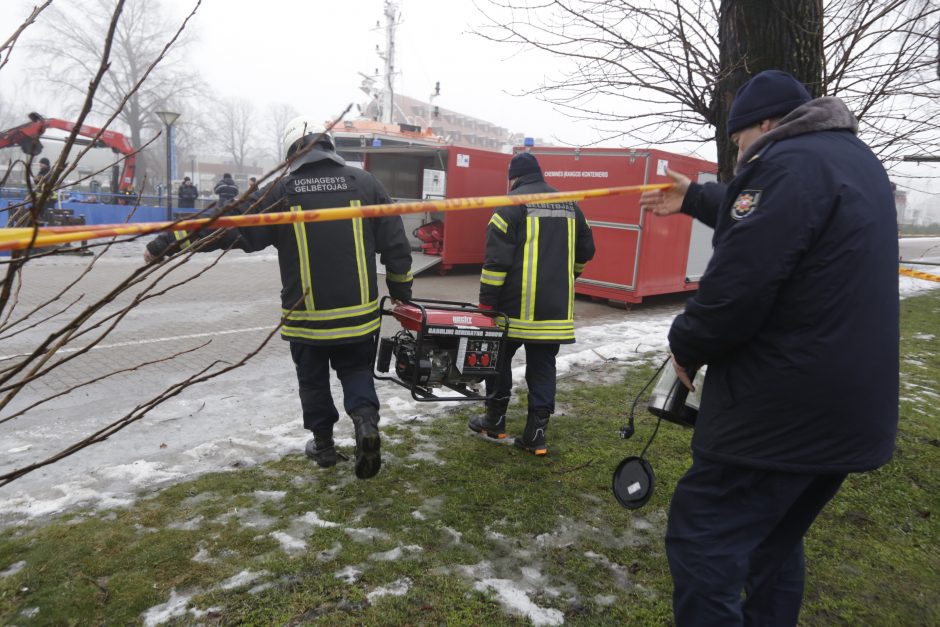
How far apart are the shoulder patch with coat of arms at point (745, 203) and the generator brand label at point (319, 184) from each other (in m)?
2.16

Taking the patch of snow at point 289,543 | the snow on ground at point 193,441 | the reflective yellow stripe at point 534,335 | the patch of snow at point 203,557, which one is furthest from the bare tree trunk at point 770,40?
the patch of snow at point 203,557

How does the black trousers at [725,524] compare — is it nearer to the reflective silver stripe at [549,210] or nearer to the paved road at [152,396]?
the paved road at [152,396]

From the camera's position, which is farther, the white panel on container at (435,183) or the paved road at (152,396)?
the white panel on container at (435,183)

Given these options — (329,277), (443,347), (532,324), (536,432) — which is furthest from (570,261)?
(329,277)

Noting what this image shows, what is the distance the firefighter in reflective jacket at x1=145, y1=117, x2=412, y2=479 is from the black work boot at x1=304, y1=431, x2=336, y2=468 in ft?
0.53

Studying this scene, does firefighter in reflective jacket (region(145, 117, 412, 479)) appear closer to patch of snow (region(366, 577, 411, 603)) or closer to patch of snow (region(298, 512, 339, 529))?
patch of snow (region(298, 512, 339, 529))

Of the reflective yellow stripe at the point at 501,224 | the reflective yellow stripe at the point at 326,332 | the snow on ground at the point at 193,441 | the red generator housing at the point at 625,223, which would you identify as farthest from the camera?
the red generator housing at the point at 625,223

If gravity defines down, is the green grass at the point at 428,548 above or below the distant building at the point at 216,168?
below

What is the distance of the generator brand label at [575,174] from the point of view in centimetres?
1015

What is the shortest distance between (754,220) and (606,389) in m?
3.92

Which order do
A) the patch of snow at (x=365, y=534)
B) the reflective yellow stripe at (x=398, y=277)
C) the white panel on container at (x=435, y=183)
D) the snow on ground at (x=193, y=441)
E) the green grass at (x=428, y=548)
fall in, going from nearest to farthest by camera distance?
the green grass at (x=428, y=548) < the patch of snow at (x=365, y=534) < the snow on ground at (x=193, y=441) < the reflective yellow stripe at (x=398, y=277) < the white panel on container at (x=435, y=183)

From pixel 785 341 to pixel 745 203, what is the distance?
0.43 m

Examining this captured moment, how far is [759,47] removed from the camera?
136 inches

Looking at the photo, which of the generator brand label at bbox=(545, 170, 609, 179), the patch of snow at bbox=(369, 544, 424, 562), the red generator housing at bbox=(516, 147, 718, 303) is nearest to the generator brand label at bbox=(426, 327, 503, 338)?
the patch of snow at bbox=(369, 544, 424, 562)
